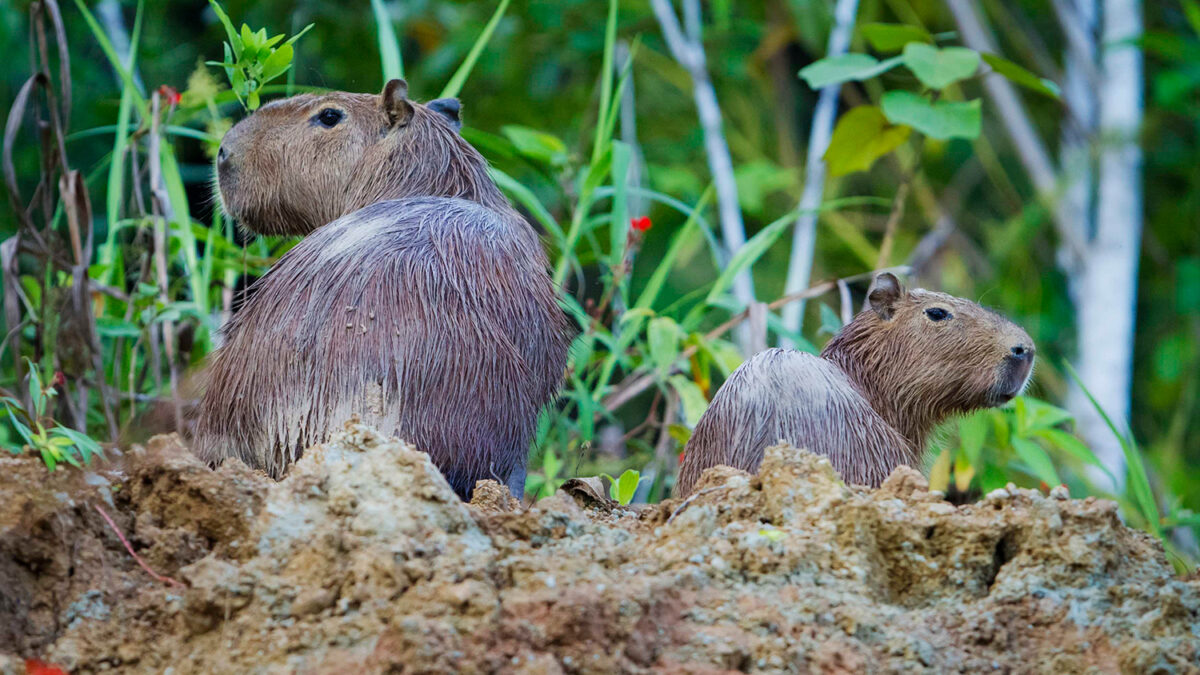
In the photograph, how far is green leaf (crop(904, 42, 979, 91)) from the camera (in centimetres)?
450

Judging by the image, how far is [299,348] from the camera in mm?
2859

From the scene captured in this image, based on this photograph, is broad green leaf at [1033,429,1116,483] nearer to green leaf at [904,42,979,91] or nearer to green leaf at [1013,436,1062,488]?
green leaf at [1013,436,1062,488]

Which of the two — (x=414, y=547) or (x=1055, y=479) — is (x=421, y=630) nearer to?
(x=414, y=547)

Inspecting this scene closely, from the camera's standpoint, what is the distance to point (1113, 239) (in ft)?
23.6

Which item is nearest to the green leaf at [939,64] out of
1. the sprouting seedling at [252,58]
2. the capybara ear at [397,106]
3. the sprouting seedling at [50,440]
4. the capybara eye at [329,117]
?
the capybara ear at [397,106]

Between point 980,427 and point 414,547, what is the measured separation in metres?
2.57

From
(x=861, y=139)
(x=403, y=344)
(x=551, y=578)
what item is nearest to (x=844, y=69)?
(x=861, y=139)

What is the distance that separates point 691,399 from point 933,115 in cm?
138

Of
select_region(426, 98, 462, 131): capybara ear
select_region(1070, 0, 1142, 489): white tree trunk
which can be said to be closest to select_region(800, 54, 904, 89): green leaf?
select_region(426, 98, 462, 131): capybara ear

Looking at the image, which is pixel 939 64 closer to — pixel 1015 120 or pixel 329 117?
pixel 329 117

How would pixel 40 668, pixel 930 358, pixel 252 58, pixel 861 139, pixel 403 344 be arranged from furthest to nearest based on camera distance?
pixel 861 139 < pixel 930 358 < pixel 252 58 < pixel 403 344 < pixel 40 668

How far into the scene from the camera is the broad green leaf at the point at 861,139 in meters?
4.72

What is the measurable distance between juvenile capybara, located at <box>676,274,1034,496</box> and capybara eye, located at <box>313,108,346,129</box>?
4.33 ft

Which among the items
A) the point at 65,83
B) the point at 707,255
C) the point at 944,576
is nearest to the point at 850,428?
the point at 944,576
